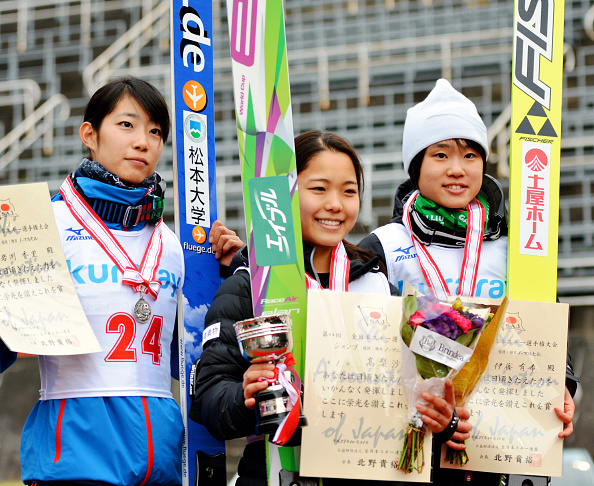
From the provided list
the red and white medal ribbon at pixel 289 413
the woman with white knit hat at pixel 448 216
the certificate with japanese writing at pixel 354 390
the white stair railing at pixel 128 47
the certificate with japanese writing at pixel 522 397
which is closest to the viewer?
the red and white medal ribbon at pixel 289 413

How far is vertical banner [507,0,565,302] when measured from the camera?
2211 millimetres

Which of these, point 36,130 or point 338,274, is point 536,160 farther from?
point 36,130

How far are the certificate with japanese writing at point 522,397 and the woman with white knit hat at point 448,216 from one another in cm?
17

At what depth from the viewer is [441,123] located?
7.66 ft

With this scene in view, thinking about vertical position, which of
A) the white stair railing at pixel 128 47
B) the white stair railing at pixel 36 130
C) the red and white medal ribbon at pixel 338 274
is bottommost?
the red and white medal ribbon at pixel 338 274

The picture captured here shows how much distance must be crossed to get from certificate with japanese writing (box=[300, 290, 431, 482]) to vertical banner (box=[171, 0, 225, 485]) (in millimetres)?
541

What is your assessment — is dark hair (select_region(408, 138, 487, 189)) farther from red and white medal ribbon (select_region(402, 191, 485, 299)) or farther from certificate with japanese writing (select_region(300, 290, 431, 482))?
certificate with japanese writing (select_region(300, 290, 431, 482))

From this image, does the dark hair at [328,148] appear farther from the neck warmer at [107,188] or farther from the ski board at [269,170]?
the neck warmer at [107,188]

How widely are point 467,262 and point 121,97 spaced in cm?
106

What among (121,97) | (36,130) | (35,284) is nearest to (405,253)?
(121,97)

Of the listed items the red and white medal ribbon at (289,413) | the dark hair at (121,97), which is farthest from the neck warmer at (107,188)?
the red and white medal ribbon at (289,413)

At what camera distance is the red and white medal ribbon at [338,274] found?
6.77ft

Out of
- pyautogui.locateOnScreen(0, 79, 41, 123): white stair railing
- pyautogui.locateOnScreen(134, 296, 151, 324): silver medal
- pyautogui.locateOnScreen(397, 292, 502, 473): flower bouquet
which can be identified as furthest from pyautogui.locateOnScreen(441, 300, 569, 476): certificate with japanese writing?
pyautogui.locateOnScreen(0, 79, 41, 123): white stair railing

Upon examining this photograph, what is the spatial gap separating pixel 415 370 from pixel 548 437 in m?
0.41
